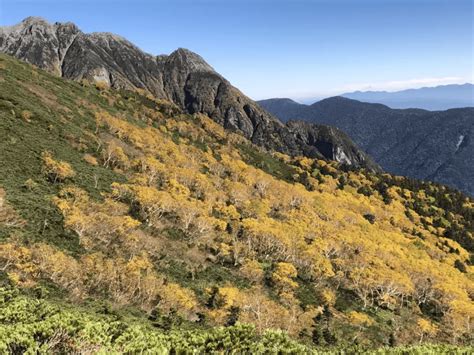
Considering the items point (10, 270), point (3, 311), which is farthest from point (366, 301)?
point (3, 311)

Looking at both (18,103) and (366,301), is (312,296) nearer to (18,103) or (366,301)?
(366,301)

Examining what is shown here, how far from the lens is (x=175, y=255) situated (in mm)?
71062

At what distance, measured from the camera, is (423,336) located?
73562 millimetres

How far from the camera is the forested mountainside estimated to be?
26.1m

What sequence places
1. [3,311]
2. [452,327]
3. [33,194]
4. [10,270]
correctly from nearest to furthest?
[3,311]
[10,270]
[33,194]
[452,327]

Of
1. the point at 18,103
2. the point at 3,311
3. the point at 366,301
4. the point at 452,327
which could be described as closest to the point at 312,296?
the point at 366,301

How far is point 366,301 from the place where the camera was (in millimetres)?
80188

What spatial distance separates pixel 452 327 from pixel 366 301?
56.0ft

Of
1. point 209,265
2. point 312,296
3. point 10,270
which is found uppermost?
point 10,270

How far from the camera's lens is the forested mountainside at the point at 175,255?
85.6 ft

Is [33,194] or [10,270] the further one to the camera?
[33,194]

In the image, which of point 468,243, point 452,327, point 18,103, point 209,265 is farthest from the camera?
point 468,243

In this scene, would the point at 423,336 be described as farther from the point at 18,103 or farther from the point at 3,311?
the point at 18,103

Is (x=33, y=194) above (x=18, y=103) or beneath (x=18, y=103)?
beneath
